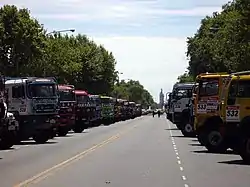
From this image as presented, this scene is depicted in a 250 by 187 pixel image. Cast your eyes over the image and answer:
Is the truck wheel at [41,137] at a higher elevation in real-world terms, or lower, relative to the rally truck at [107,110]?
lower

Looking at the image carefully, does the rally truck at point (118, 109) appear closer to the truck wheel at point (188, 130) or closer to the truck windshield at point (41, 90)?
the truck wheel at point (188, 130)

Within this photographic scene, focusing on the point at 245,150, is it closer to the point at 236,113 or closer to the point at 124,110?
the point at 236,113

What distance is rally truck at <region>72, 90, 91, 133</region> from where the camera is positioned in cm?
5091

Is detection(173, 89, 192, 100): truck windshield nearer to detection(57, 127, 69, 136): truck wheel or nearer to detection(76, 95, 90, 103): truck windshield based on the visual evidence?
detection(57, 127, 69, 136): truck wheel

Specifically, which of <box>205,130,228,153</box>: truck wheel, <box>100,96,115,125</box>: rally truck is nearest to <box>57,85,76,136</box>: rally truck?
<box>205,130,228,153</box>: truck wheel

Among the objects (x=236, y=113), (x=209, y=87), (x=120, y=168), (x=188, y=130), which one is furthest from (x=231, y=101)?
(x=188, y=130)

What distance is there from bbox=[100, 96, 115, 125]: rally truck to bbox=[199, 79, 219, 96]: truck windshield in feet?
135

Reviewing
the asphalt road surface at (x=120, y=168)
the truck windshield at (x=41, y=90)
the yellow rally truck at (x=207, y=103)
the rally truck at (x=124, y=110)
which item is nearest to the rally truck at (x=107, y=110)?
the rally truck at (x=124, y=110)

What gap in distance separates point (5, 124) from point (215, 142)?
340 inches

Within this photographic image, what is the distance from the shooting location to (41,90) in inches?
1422

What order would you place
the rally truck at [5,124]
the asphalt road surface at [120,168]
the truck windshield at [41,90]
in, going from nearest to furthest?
1. the asphalt road surface at [120,168]
2. the rally truck at [5,124]
3. the truck windshield at [41,90]

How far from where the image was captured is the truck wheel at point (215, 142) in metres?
28.2

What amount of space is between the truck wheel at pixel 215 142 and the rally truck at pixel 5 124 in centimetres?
823

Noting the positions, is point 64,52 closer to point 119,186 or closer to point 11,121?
point 11,121
